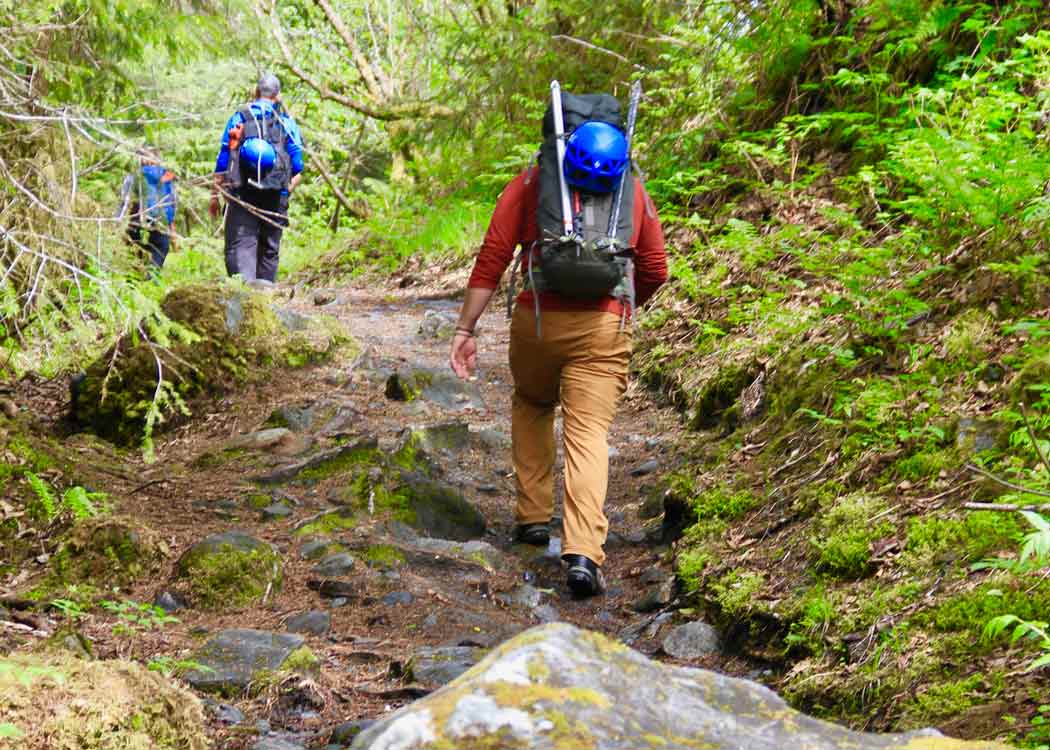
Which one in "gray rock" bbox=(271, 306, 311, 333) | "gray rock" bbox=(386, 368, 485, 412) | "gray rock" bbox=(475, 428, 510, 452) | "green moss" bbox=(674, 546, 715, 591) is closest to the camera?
"green moss" bbox=(674, 546, 715, 591)

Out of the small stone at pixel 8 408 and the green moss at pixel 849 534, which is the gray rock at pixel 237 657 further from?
the small stone at pixel 8 408

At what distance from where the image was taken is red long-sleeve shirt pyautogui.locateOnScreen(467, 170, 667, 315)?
218 inches

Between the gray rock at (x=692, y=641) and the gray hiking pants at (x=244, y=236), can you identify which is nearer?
the gray rock at (x=692, y=641)

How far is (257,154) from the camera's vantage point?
10094mm

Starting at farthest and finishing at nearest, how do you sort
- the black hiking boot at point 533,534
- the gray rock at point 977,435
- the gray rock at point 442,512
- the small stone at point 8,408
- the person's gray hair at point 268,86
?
1. the person's gray hair at point 268,86
2. the small stone at point 8,408
3. the gray rock at point 442,512
4. the black hiking boot at point 533,534
5. the gray rock at point 977,435

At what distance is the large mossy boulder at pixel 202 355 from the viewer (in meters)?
7.94

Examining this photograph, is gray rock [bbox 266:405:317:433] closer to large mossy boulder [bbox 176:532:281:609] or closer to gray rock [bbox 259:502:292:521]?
gray rock [bbox 259:502:292:521]

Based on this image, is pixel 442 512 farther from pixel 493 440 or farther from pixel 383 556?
pixel 493 440

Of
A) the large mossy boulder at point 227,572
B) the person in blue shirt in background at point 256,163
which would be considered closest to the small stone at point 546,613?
the large mossy boulder at point 227,572

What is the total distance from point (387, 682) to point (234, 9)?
3677mm

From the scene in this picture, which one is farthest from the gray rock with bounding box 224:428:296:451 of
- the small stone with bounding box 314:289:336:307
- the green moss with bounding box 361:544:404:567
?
the small stone with bounding box 314:289:336:307

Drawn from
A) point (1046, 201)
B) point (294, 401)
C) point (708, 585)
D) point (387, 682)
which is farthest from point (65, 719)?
point (294, 401)

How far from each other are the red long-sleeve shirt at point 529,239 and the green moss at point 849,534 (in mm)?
1575

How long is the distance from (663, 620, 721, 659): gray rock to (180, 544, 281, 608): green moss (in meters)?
1.91
